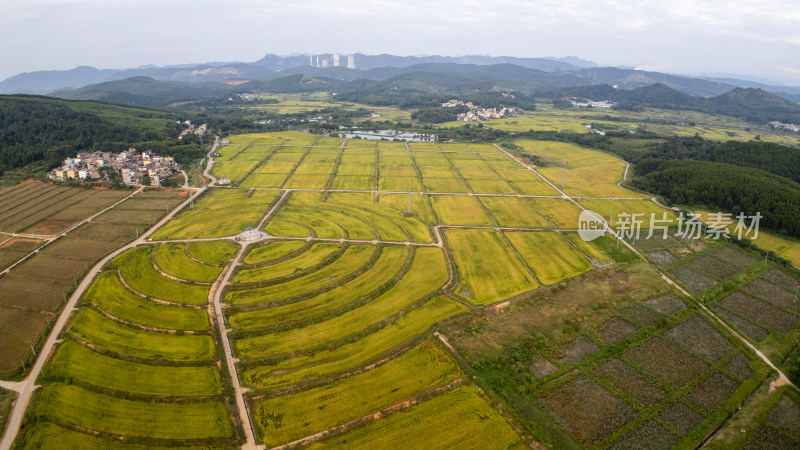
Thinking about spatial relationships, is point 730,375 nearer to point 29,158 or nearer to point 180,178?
point 180,178

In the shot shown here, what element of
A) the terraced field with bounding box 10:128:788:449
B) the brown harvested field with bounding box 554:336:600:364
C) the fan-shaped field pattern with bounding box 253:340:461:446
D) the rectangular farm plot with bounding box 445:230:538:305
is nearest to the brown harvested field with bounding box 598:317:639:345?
the terraced field with bounding box 10:128:788:449

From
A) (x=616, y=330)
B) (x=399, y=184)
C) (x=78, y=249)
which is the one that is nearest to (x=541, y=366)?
(x=616, y=330)

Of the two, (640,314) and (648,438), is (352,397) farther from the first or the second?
(640,314)

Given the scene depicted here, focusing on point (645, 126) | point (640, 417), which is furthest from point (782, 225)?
point (645, 126)

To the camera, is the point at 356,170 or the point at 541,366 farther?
the point at 356,170

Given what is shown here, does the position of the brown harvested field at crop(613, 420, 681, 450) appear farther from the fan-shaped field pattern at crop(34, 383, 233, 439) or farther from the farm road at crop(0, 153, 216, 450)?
the farm road at crop(0, 153, 216, 450)

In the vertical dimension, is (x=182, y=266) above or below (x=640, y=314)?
above

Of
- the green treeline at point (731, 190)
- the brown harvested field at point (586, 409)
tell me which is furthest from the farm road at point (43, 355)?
the green treeline at point (731, 190)
